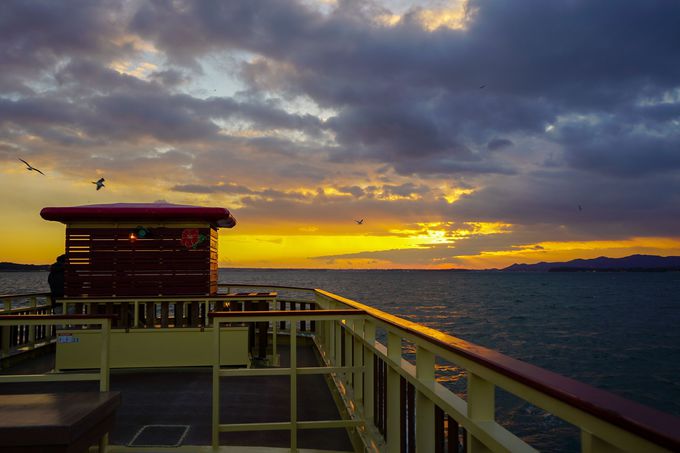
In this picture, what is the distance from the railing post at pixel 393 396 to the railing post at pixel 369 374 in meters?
0.63

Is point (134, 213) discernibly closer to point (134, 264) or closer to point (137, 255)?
point (137, 255)

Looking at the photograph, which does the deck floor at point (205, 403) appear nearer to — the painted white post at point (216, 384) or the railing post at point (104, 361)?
the painted white post at point (216, 384)

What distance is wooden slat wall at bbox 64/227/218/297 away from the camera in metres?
9.55

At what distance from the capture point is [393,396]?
374cm

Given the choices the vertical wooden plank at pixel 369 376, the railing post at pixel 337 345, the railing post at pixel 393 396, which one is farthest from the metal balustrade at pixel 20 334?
the railing post at pixel 393 396

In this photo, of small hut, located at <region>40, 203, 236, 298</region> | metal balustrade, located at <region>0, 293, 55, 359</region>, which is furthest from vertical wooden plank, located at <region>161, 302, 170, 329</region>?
metal balustrade, located at <region>0, 293, 55, 359</region>

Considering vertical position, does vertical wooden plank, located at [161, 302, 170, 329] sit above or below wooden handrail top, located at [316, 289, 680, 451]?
below

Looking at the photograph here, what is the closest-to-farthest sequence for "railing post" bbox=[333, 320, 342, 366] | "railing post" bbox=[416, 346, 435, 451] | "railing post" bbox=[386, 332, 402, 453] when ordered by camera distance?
"railing post" bbox=[416, 346, 435, 451] → "railing post" bbox=[386, 332, 402, 453] → "railing post" bbox=[333, 320, 342, 366]

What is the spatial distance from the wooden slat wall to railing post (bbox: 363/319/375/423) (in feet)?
18.6

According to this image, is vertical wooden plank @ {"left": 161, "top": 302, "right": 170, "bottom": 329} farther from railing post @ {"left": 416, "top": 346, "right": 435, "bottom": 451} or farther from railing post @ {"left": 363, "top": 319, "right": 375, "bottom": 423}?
railing post @ {"left": 416, "top": 346, "right": 435, "bottom": 451}

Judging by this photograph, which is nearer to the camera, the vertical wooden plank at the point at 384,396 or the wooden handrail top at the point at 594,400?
the wooden handrail top at the point at 594,400

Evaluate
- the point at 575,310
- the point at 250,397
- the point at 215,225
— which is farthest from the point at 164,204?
the point at 575,310

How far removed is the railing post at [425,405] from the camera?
295 cm

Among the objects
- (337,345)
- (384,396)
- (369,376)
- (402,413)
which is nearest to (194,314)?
(337,345)
